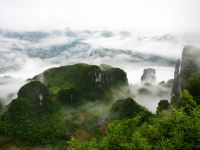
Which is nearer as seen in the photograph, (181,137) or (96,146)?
(181,137)

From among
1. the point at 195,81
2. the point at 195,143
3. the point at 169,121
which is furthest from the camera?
the point at 195,81

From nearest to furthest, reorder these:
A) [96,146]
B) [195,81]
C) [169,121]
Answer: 1. [169,121]
2. [96,146]
3. [195,81]

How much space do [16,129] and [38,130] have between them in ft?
32.4

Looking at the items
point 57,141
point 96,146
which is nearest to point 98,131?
point 57,141

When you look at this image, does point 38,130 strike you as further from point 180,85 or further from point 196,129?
point 196,129

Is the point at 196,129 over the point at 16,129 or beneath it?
over

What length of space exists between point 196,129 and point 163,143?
4020mm

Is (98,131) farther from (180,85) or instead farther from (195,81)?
(195,81)

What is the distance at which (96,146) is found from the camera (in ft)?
185

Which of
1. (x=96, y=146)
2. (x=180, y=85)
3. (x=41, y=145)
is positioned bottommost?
(x=41, y=145)

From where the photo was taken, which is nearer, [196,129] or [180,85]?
[196,129]

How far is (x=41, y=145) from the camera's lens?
188 meters

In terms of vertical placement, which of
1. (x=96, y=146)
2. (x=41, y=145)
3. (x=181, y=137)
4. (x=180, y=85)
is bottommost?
(x=41, y=145)

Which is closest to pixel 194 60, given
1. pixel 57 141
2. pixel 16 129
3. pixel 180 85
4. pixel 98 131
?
pixel 180 85
